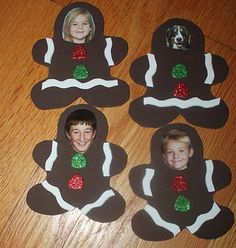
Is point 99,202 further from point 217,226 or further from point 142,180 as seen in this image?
point 217,226

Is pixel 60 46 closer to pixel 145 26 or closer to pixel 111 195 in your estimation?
pixel 145 26

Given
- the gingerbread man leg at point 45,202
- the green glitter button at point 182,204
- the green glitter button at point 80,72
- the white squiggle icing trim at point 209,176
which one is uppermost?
the green glitter button at point 80,72

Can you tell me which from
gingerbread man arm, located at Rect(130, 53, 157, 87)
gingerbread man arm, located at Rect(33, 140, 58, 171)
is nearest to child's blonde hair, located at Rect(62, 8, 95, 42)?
gingerbread man arm, located at Rect(130, 53, 157, 87)

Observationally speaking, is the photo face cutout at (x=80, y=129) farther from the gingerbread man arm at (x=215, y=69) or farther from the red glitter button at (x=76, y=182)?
the gingerbread man arm at (x=215, y=69)

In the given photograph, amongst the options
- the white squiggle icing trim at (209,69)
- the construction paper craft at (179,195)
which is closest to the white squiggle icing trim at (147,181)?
the construction paper craft at (179,195)

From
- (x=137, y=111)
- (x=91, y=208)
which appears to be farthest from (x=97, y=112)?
(x=91, y=208)

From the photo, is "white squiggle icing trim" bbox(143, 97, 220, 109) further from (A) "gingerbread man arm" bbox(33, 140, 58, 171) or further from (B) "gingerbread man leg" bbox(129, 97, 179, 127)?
(A) "gingerbread man arm" bbox(33, 140, 58, 171)
